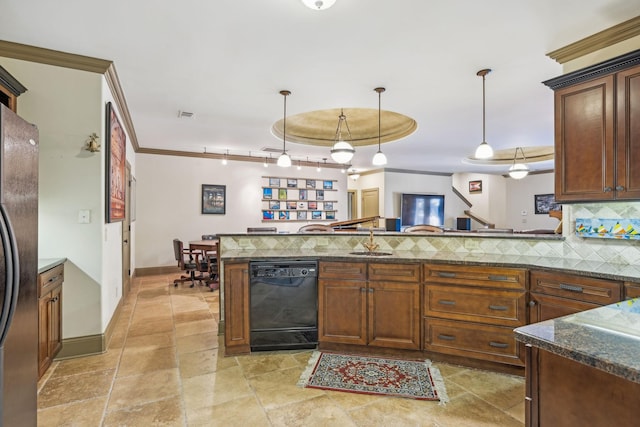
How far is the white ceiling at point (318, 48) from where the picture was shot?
2205 millimetres

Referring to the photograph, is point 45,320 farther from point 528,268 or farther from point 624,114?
point 624,114

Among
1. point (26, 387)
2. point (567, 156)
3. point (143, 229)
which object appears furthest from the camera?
point (143, 229)

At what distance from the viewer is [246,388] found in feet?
7.66

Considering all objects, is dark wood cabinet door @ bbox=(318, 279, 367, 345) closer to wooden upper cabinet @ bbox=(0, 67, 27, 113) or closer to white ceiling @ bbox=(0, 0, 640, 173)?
white ceiling @ bbox=(0, 0, 640, 173)

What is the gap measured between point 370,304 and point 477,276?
0.89m

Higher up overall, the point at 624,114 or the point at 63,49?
the point at 63,49

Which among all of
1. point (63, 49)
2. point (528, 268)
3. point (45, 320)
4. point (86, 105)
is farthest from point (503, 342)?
point (63, 49)

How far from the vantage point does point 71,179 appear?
2834 mm

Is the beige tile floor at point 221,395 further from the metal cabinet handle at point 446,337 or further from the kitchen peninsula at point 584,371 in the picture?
the kitchen peninsula at point 584,371

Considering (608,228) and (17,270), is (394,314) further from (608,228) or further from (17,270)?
(17,270)

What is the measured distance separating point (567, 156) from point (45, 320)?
4157mm

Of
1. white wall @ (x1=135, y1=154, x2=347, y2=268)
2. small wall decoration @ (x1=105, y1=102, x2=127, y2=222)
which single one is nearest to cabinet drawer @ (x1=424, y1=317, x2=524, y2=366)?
small wall decoration @ (x1=105, y1=102, x2=127, y2=222)

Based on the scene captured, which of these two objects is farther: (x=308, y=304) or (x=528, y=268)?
(x=308, y=304)

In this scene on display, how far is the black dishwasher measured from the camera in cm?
286
